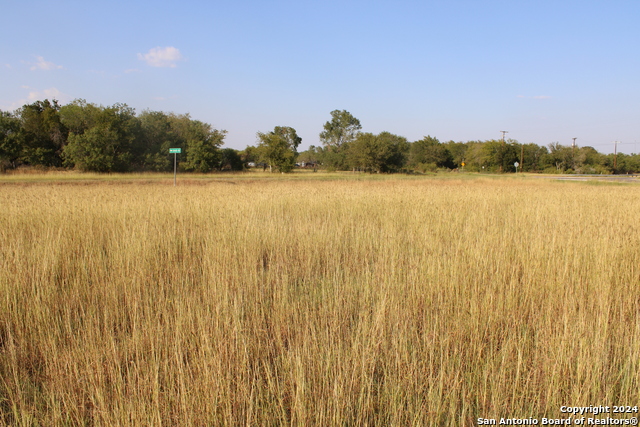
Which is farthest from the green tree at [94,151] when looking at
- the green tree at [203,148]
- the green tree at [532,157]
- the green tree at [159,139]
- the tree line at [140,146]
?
the green tree at [532,157]

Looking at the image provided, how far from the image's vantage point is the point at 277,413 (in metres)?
1.86

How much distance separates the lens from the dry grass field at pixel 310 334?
1907 millimetres

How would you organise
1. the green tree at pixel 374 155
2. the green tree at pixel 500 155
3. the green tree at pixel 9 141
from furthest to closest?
the green tree at pixel 500 155, the green tree at pixel 374 155, the green tree at pixel 9 141

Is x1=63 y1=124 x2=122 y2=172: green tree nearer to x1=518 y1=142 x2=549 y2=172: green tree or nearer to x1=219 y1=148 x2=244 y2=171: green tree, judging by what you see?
x1=219 y1=148 x2=244 y2=171: green tree

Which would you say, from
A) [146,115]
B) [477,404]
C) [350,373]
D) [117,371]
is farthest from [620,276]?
[146,115]

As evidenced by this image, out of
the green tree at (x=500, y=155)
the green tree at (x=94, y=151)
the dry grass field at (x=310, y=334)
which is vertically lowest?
the dry grass field at (x=310, y=334)

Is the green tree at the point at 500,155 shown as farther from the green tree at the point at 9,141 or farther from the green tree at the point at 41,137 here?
the green tree at the point at 9,141

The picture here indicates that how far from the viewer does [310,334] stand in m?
2.64

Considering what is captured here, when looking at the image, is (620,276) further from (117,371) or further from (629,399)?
(117,371)

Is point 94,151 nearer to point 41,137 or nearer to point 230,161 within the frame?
point 41,137

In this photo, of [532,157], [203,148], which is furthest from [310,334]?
[532,157]

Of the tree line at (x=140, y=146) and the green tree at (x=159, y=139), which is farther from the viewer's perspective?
the green tree at (x=159, y=139)

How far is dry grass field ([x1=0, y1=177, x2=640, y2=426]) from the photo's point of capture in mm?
1907

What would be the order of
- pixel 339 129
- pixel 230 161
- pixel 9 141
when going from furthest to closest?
pixel 339 129, pixel 230 161, pixel 9 141
